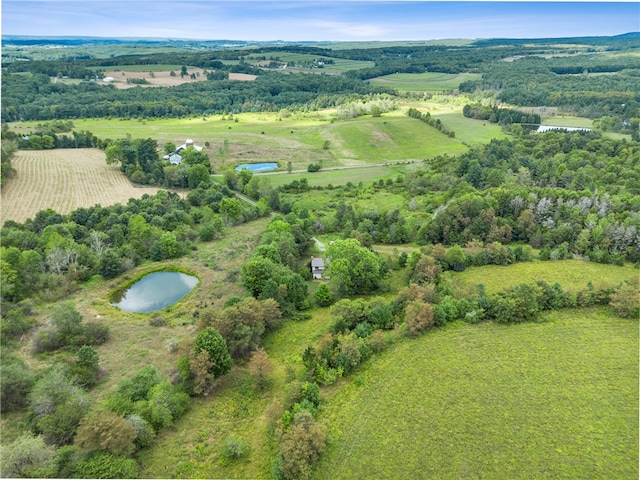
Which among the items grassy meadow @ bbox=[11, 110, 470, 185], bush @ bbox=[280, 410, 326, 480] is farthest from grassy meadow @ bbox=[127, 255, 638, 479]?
grassy meadow @ bbox=[11, 110, 470, 185]

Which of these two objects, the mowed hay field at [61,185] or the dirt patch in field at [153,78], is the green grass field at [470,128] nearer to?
the mowed hay field at [61,185]

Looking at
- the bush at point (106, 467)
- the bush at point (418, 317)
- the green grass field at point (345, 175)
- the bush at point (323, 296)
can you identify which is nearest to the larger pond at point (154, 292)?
the bush at point (323, 296)

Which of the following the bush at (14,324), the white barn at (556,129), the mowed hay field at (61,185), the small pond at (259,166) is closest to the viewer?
the bush at (14,324)

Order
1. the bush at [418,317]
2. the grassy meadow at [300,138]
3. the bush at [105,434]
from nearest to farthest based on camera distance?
the bush at [105,434], the bush at [418,317], the grassy meadow at [300,138]

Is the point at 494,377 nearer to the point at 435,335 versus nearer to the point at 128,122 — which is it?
the point at 435,335

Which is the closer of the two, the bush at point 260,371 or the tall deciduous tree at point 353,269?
the bush at point 260,371

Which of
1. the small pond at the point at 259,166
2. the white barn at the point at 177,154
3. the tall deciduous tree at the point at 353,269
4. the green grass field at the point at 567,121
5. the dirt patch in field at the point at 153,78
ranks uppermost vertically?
the dirt patch in field at the point at 153,78

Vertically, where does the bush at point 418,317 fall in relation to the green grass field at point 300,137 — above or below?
below

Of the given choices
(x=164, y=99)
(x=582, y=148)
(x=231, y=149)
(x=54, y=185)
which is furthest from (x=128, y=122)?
(x=582, y=148)
